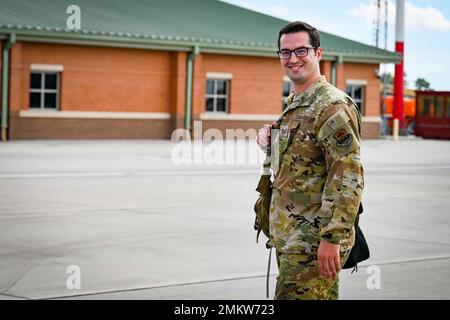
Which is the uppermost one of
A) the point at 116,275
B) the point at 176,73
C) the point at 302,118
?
the point at 176,73

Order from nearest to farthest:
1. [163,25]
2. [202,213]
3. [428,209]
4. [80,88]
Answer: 1. [202,213]
2. [428,209]
3. [80,88]
4. [163,25]

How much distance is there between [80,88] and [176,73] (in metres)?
4.05

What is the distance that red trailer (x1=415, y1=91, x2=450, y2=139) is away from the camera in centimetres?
4853

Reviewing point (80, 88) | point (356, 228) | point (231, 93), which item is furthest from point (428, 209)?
point (231, 93)

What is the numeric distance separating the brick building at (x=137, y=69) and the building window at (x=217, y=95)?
1.6 inches

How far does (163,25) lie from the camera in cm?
3856

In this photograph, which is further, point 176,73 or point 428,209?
point 176,73

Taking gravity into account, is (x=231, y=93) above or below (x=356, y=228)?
above

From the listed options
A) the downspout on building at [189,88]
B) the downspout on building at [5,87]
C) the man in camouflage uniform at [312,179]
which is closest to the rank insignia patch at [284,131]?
the man in camouflage uniform at [312,179]

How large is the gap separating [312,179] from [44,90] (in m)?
31.0

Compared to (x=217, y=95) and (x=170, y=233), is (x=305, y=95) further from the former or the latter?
(x=217, y=95)

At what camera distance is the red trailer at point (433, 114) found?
48.5m

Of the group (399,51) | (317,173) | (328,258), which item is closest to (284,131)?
(317,173)
